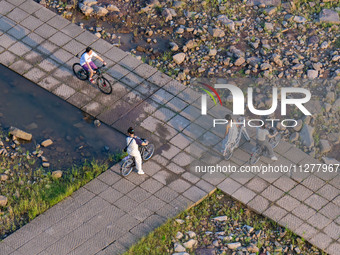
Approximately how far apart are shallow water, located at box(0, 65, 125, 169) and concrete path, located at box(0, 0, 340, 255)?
0.75 ft

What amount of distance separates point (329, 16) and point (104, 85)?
21.8 feet

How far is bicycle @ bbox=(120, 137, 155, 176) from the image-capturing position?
1711 centimetres

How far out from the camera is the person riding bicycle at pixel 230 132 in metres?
17.2

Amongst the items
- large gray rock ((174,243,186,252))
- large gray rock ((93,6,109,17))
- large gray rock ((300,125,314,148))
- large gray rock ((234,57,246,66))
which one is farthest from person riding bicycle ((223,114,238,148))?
large gray rock ((93,6,109,17))

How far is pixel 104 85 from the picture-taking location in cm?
1911

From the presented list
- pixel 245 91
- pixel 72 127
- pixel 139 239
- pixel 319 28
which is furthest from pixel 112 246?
pixel 319 28

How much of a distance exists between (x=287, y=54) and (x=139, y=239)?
7000 millimetres

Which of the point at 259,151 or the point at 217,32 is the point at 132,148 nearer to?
the point at 259,151

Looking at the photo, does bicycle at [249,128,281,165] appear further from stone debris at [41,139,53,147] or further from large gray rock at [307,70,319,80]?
stone debris at [41,139,53,147]

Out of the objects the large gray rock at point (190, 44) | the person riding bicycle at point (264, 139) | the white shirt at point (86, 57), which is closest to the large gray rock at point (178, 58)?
the large gray rock at point (190, 44)

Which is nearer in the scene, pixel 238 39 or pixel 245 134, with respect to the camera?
pixel 245 134

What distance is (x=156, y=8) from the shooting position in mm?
21531

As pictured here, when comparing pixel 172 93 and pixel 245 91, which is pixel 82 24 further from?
pixel 245 91

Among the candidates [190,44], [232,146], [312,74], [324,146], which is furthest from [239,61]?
[324,146]
